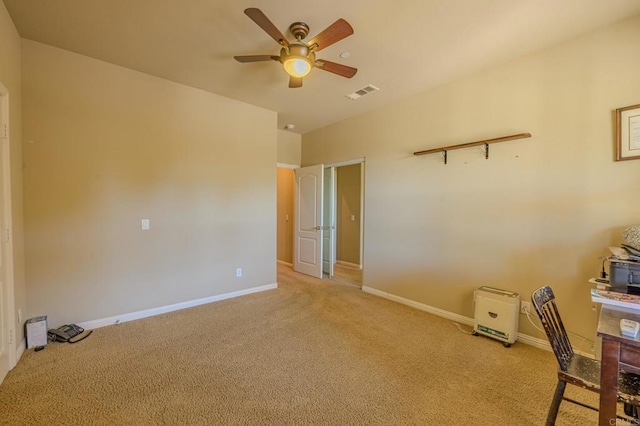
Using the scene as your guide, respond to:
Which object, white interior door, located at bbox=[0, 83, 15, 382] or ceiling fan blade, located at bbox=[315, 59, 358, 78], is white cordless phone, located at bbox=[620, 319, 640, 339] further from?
white interior door, located at bbox=[0, 83, 15, 382]

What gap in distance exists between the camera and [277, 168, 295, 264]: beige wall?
614cm

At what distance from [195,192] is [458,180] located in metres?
3.33

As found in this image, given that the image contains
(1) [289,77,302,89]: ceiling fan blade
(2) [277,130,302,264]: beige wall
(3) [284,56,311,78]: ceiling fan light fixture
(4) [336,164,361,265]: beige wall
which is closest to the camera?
(3) [284,56,311,78]: ceiling fan light fixture

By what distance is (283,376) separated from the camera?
86.3 inches

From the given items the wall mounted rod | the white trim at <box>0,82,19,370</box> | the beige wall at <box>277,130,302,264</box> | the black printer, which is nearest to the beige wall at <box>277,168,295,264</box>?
the beige wall at <box>277,130,302,264</box>

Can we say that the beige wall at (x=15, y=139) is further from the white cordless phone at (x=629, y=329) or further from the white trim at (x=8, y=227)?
the white cordless phone at (x=629, y=329)

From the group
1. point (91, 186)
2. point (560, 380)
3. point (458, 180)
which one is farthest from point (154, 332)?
point (458, 180)

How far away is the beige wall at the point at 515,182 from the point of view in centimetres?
233

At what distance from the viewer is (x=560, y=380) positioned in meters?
1.52

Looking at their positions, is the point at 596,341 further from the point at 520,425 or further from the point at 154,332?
the point at 154,332

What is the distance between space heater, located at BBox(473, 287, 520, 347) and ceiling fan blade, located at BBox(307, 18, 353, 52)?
2786 mm

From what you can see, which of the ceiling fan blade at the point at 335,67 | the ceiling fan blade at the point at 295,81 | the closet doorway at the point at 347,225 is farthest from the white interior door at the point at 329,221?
the ceiling fan blade at the point at 335,67

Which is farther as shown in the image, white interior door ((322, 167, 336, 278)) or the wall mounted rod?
white interior door ((322, 167, 336, 278))

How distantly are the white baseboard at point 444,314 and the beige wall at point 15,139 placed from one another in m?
3.97
